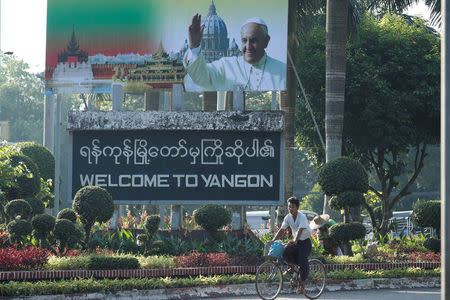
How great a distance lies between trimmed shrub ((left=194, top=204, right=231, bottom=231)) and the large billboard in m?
3.80

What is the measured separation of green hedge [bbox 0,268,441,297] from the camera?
47.2ft

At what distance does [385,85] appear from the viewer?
1093 inches

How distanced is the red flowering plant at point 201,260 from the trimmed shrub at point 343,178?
10.6 feet

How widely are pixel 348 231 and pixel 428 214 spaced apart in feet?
8.73

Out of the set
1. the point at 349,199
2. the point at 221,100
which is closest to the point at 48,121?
the point at 221,100

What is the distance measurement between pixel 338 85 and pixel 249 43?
3469mm

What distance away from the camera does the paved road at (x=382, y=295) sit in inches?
607

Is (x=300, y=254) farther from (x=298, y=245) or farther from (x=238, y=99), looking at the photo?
(x=238, y=99)

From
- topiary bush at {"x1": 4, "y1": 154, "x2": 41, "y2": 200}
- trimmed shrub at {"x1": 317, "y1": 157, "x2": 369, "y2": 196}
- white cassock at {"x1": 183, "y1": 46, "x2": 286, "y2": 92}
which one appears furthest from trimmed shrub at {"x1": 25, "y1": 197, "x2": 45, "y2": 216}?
trimmed shrub at {"x1": 317, "y1": 157, "x2": 369, "y2": 196}

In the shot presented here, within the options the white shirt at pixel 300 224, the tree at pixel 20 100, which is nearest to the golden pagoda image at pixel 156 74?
the white shirt at pixel 300 224

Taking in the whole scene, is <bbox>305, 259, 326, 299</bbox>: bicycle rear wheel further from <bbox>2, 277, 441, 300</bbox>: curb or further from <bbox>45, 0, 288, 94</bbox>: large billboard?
<bbox>45, 0, 288, 94</bbox>: large billboard

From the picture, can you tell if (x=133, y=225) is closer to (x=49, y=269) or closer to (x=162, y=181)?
(x=162, y=181)

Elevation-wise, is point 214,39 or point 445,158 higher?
point 214,39

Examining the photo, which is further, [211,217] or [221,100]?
[221,100]
